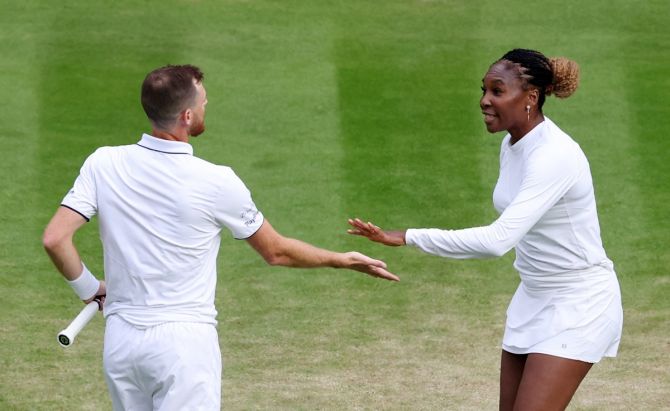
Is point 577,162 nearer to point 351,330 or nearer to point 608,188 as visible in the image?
point 351,330

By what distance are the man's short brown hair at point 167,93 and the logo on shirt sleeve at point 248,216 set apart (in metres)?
0.45

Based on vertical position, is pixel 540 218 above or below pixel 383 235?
above

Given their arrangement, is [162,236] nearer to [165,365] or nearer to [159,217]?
[159,217]

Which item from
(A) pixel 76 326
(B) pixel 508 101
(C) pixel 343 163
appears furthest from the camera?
(C) pixel 343 163

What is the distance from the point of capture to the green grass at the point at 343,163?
9039mm

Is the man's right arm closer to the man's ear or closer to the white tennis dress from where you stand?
the white tennis dress

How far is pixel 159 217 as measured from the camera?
5.63 metres

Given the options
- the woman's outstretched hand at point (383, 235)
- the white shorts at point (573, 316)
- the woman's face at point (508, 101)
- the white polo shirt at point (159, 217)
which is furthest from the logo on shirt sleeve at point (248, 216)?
the white shorts at point (573, 316)

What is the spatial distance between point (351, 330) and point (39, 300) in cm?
224

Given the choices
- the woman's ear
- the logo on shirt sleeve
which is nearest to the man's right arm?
the logo on shirt sleeve

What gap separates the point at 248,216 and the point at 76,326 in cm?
86

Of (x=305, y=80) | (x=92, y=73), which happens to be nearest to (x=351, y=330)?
(x=305, y=80)

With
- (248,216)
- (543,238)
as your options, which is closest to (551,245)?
(543,238)

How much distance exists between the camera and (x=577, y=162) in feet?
20.6
